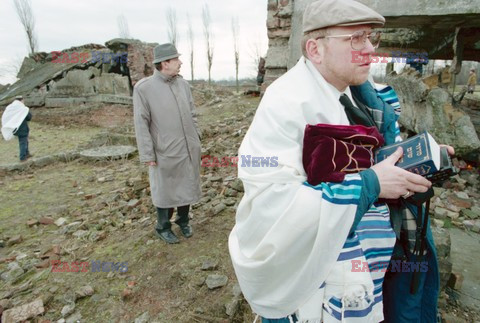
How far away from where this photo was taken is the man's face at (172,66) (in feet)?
11.3

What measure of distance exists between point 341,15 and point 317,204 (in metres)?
0.79

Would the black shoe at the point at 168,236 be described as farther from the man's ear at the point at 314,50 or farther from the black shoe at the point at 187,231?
the man's ear at the point at 314,50

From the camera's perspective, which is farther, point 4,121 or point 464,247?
point 4,121

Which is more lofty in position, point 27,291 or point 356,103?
point 356,103

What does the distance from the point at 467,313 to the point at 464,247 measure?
3.70ft

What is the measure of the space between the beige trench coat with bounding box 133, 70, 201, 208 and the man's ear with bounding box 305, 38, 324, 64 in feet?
7.68

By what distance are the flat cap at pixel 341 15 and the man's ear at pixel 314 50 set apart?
7cm

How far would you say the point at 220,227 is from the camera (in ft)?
12.6

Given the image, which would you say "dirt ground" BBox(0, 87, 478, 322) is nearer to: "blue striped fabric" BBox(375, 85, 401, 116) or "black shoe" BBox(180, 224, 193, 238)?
"black shoe" BBox(180, 224, 193, 238)

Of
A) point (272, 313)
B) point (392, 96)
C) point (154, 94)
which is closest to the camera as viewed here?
point (272, 313)

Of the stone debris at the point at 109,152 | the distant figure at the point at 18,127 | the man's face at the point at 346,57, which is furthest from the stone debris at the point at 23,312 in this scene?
the distant figure at the point at 18,127

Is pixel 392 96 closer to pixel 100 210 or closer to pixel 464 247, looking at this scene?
pixel 464 247

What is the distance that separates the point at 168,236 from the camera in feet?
11.9

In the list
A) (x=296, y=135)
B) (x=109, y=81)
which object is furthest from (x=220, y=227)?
(x=109, y=81)
